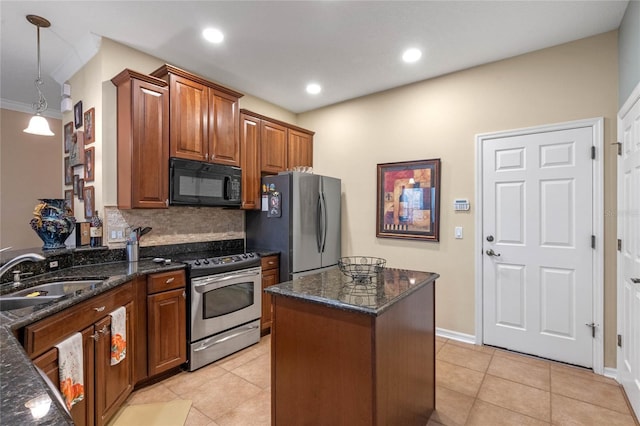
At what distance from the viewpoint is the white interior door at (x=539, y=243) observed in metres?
2.74

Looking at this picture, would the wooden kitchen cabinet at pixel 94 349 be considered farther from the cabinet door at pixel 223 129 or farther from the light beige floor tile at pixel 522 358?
the light beige floor tile at pixel 522 358

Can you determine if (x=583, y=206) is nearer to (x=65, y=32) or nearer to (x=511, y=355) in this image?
(x=511, y=355)

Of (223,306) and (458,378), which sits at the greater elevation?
(223,306)

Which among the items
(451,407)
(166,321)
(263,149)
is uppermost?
(263,149)

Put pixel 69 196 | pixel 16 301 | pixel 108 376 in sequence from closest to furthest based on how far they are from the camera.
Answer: pixel 16 301, pixel 108 376, pixel 69 196

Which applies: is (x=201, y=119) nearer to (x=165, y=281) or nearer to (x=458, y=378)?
(x=165, y=281)

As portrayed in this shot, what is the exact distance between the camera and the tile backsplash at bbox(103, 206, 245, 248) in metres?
2.82

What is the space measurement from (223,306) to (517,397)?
2520 mm

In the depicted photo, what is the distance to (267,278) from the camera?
3.45 metres

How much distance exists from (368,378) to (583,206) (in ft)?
8.51

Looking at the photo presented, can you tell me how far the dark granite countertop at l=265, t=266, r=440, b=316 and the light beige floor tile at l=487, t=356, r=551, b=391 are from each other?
4.60 feet

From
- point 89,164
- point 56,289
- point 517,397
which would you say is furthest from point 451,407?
point 89,164

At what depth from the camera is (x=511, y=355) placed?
2994 mm

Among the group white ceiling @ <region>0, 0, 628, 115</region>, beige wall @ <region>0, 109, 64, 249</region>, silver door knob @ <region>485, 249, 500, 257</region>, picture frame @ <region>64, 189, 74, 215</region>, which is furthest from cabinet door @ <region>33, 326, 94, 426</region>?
beige wall @ <region>0, 109, 64, 249</region>
